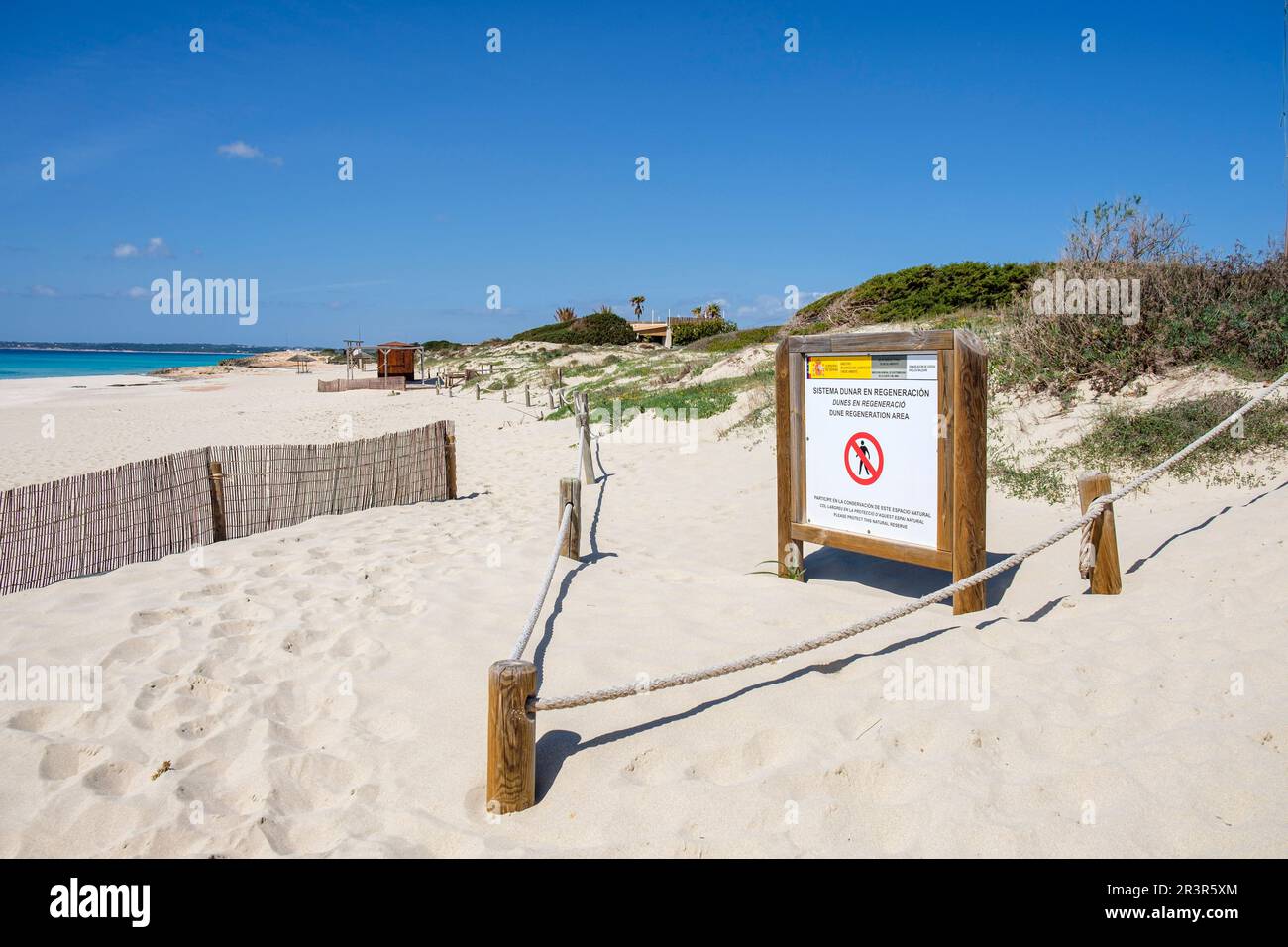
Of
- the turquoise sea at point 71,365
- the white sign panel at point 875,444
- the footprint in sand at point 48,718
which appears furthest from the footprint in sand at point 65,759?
the turquoise sea at point 71,365

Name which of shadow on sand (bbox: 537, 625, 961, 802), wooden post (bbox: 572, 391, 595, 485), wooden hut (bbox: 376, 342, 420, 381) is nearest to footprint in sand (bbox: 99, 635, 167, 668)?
shadow on sand (bbox: 537, 625, 961, 802)

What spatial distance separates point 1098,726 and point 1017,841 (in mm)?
843

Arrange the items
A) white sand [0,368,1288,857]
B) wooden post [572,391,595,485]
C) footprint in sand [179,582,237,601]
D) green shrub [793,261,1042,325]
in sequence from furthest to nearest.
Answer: green shrub [793,261,1042,325] → wooden post [572,391,595,485] → footprint in sand [179,582,237,601] → white sand [0,368,1288,857]

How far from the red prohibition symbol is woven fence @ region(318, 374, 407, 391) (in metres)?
29.0

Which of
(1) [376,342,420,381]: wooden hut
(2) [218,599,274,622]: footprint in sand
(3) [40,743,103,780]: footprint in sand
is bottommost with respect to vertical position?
(3) [40,743,103,780]: footprint in sand

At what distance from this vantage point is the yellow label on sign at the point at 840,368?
4773 millimetres

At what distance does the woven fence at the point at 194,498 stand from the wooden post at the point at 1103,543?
5.95 meters

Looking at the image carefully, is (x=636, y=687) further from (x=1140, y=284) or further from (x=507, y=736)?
(x=1140, y=284)

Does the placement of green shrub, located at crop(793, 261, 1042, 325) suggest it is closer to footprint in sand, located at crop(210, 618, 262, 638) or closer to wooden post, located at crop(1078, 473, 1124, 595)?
wooden post, located at crop(1078, 473, 1124, 595)

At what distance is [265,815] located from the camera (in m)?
2.69

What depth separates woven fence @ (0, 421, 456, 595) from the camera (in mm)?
5254
